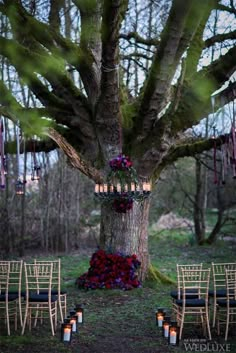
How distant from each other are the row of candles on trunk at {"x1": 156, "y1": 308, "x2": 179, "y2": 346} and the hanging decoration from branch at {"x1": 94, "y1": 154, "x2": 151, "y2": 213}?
300 centimetres

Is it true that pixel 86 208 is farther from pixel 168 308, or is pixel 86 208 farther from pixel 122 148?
pixel 168 308

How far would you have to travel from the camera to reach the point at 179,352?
557cm

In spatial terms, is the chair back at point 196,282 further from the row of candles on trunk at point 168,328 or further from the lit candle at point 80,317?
the lit candle at point 80,317

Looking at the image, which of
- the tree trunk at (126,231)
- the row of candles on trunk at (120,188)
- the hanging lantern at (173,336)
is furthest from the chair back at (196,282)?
the tree trunk at (126,231)

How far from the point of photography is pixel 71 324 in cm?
609

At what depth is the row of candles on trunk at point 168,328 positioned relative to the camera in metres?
5.87

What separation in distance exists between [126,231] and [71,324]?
403 cm

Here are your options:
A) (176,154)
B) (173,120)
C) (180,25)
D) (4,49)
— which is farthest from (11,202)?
(180,25)

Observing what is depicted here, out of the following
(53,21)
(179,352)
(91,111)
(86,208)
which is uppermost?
(53,21)

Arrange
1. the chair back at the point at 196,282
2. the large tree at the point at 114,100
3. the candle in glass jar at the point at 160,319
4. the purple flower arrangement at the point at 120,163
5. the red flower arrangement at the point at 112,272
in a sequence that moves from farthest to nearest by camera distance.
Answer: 1. the red flower arrangement at the point at 112,272
2. the purple flower arrangement at the point at 120,163
3. the large tree at the point at 114,100
4. the candle in glass jar at the point at 160,319
5. the chair back at the point at 196,282

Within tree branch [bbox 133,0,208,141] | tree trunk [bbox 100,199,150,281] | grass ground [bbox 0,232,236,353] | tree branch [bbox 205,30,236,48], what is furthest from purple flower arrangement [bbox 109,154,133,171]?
tree branch [bbox 205,30,236,48]

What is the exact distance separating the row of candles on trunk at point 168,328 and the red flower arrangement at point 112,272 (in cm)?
277

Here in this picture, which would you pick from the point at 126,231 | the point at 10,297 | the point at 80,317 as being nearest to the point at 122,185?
the point at 126,231

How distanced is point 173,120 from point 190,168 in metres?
15.2
